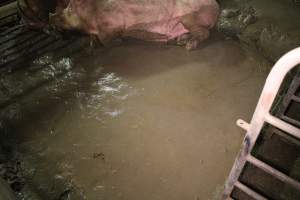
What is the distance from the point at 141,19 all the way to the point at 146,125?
207cm

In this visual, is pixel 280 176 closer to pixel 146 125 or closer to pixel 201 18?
pixel 146 125

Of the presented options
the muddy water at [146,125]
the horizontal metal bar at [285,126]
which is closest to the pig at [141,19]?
the muddy water at [146,125]

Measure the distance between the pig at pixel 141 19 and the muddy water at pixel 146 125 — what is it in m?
0.31

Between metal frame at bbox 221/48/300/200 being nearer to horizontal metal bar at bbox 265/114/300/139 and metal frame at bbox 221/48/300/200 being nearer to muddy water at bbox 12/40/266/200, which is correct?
horizontal metal bar at bbox 265/114/300/139

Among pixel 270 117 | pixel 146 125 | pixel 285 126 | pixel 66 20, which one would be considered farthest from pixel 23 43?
pixel 285 126

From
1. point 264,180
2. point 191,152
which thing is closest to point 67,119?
point 191,152

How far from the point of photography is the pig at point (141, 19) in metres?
5.15

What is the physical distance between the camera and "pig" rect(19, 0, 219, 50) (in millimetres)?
5152

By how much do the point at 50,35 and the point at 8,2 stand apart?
1390mm

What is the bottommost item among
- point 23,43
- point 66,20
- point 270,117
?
point 23,43

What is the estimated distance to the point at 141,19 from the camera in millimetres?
5238

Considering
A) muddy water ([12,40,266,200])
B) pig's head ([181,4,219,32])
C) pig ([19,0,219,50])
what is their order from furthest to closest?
1. pig's head ([181,4,219,32])
2. pig ([19,0,219,50])
3. muddy water ([12,40,266,200])

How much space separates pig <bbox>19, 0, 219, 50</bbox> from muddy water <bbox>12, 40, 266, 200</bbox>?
31cm

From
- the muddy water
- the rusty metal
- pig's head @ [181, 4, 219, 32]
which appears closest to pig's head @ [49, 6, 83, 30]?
the rusty metal
